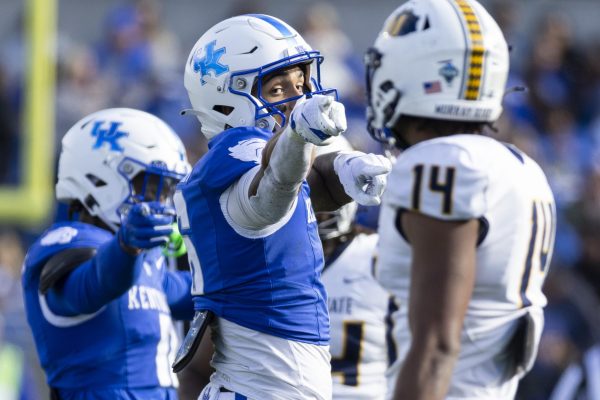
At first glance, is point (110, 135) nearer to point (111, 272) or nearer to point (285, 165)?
point (111, 272)

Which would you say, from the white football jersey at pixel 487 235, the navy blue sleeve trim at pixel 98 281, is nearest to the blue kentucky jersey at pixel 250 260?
the white football jersey at pixel 487 235

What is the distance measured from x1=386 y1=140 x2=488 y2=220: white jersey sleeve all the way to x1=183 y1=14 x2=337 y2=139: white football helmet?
787mm

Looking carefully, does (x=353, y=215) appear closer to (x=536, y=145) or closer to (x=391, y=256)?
(x=391, y=256)

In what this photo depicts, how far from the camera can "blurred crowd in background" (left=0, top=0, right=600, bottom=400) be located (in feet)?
32.8

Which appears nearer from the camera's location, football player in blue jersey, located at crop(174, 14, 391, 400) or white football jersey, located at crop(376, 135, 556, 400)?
white football jersey, located at crop(376, 135, 556, 400)

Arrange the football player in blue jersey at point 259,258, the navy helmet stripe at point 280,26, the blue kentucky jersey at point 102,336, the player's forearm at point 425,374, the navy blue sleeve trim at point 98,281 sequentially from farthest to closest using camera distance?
the blue kentucky jersey at point 102,336
the navy blue sleeve trim at point 98,281
the navy helmet stripe at point 280,26
the football player in blue jersey at point 259,258
the player's forearm at point 425,374

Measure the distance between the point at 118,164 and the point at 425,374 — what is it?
221cm

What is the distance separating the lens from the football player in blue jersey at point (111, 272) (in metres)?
4.43

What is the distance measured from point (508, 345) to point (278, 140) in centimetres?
87

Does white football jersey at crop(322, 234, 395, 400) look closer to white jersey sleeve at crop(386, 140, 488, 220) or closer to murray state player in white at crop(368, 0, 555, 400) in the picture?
murray state player in white at crop(368, 0, 555, 400)

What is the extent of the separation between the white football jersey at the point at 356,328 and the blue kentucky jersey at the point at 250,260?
→ 1452 millimetres

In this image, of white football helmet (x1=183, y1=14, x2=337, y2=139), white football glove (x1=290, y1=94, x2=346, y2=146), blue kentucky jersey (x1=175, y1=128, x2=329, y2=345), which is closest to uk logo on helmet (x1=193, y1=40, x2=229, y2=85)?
white football helmet (x1=183, y1=14, x2=337, y2=139)

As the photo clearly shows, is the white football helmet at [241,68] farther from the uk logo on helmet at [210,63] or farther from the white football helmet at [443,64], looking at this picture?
the white football helmet at [443,64]

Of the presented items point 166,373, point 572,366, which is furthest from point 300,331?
point 572,366
